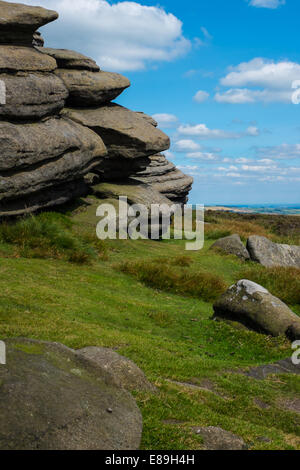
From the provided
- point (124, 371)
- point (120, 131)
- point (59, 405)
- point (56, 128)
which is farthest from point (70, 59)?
point (59, 405)

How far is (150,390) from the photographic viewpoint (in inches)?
287

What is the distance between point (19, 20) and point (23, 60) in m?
1.82

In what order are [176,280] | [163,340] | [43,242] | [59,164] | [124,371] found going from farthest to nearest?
[59,164]
[43,242]
[176,280]
[163,340]
[124,371]

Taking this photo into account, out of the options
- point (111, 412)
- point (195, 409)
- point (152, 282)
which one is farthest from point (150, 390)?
point (152, 282)

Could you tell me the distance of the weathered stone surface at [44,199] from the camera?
20547 mm

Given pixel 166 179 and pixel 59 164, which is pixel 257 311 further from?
pixel 166 179

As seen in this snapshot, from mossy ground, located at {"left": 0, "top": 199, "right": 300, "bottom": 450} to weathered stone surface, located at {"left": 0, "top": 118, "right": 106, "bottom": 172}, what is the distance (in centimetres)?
426

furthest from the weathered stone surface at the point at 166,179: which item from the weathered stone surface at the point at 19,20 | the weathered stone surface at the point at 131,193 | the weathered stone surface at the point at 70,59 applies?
the weathered stone surface at the point at 19,20

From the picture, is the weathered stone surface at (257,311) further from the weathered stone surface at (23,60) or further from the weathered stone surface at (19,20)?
the weathered stone surface at (19,20)

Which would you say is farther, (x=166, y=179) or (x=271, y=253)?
(x=166, y=179)

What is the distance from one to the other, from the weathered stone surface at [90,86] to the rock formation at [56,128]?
6cm

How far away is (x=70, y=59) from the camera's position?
27.5 meters

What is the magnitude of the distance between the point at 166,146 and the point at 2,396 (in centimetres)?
2747

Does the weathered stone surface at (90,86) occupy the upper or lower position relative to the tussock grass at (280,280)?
upper
